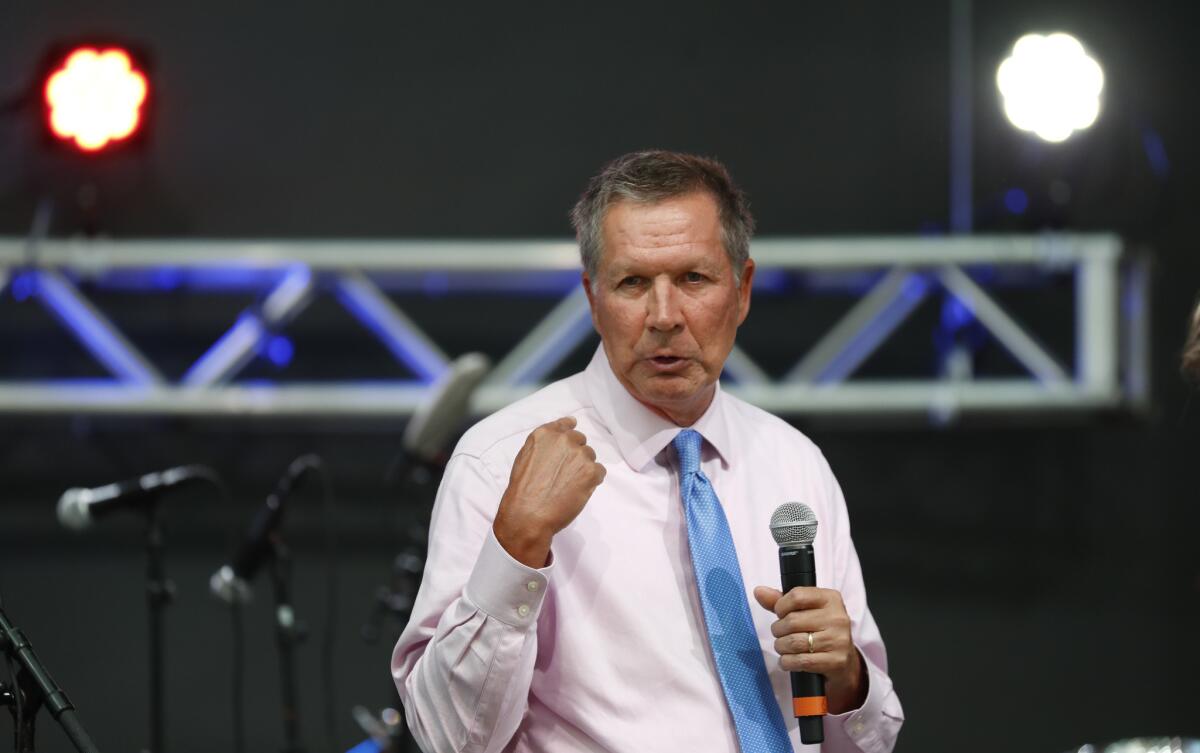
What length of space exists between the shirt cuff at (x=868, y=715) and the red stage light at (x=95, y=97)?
363 centimetres

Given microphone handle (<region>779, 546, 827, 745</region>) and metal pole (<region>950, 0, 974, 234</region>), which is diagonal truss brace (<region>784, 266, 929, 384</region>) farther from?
microphone handle (<region>779, 546, 827, 745</region>)

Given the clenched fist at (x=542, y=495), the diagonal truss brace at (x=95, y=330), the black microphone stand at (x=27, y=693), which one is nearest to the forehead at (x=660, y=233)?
the clenched fist at (x=542, y=495)

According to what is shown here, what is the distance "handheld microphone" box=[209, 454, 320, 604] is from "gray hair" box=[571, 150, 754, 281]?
164 cm

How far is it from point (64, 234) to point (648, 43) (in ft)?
7.46

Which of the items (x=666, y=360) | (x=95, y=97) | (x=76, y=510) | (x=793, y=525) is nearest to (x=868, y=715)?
(x=793, y=525)

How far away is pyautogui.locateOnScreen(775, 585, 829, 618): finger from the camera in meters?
1.92

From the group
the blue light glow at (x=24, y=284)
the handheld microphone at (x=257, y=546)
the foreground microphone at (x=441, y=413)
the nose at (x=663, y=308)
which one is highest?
the blue light glow at (x=24, y=284)

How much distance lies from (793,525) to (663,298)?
408 millimetres

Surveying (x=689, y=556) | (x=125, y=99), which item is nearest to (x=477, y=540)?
(x=689, y=556)

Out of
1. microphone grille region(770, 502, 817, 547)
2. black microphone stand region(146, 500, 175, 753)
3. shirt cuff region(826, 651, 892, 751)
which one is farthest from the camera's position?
black microphone stand region(146, 500, 175, 753)

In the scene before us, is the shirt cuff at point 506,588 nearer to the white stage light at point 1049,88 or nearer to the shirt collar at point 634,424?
the shirt collar at point 634,424

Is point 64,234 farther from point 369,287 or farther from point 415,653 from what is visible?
point 415,653

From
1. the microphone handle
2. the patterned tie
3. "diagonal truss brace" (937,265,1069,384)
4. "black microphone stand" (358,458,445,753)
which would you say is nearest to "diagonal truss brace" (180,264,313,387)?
"black microphone stand" (358,458,445,753)

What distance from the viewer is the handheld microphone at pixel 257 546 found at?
3.61 meters
